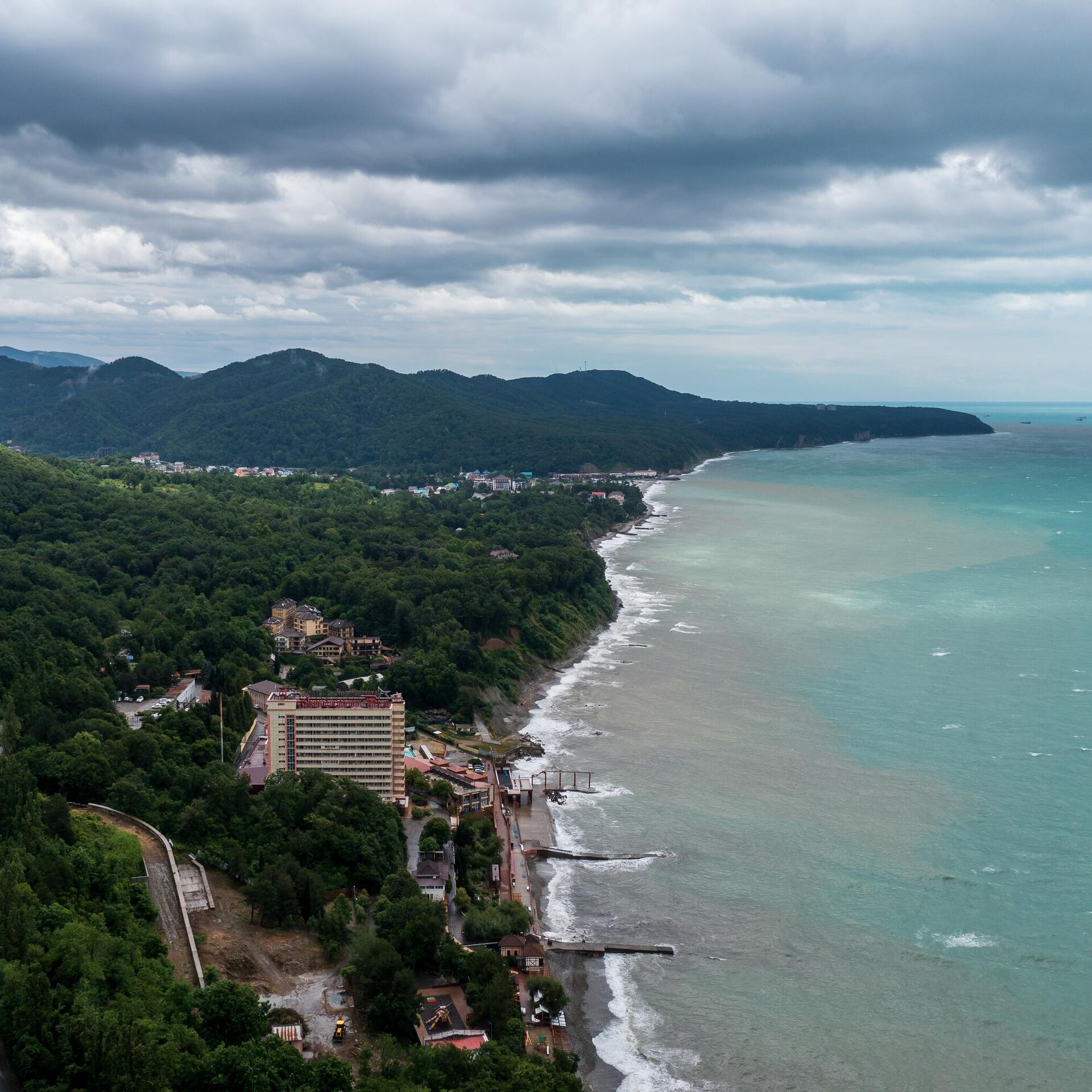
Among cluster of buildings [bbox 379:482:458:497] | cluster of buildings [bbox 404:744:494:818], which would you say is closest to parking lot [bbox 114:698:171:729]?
cluster of buildings [bbox 404:744:494:818]

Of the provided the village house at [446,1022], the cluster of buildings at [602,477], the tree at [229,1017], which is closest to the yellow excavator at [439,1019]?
the village house at [446,1022]

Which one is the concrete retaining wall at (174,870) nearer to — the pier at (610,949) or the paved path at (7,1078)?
the paved path at (7,1078)

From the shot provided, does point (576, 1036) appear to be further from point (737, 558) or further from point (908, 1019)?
point (737, 558)

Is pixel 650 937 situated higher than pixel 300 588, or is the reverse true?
pixel 300 588

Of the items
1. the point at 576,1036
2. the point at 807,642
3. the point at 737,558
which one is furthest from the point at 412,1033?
the point at 737,558

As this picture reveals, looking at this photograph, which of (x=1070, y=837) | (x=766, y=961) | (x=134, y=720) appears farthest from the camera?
(x=134, y=720)

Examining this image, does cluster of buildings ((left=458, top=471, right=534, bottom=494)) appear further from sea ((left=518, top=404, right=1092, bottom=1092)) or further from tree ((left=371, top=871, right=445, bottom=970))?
tree ((left=371, top=871, right=445, bottom=970))
